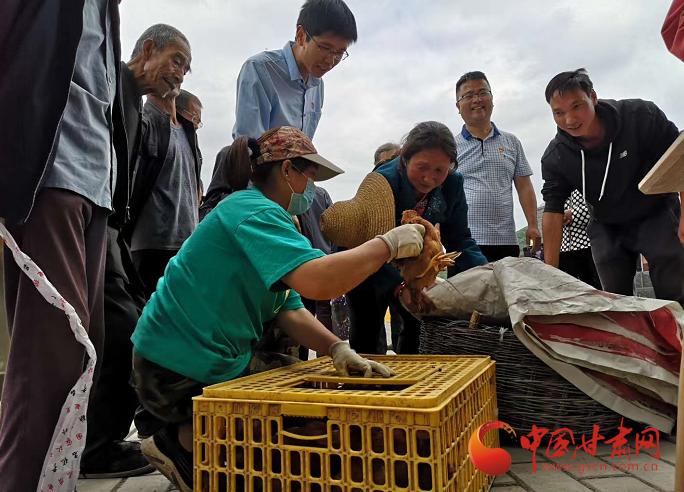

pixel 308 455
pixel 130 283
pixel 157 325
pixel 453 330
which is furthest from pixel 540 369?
pixel 130 283

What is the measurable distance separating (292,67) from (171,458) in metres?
1.99

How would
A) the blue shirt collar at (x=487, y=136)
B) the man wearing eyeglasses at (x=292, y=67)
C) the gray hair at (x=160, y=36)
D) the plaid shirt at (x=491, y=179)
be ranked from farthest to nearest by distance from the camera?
1. the blue shirt collar at (x=487, y=136)
2. the plaid shirt at (x=491, y=179)
3. the man wearing eyeglasses at (x=292, y=67)
4. the gray hair at (x=160, y=36)

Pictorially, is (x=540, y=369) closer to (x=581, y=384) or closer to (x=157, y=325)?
(x=581, y=384)

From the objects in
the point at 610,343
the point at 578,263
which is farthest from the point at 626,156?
the point at 610,343

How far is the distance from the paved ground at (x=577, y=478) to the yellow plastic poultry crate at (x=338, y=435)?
319 millimetres

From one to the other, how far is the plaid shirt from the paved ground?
5.84 feet

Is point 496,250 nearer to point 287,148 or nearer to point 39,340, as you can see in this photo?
point 287,148

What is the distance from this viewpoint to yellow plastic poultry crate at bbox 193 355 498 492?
1012 mm

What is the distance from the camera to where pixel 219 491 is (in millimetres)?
1225

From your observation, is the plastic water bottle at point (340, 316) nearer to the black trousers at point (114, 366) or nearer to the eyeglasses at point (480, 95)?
the eyeglasses at point (480, 95)

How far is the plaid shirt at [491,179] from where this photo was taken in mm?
3385

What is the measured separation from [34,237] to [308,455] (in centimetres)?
84

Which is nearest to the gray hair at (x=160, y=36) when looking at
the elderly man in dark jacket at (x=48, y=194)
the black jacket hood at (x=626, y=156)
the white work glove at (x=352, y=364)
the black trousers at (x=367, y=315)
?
the elderly man in dark jacket at (x=48, y=194)

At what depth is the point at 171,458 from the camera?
1461mm
